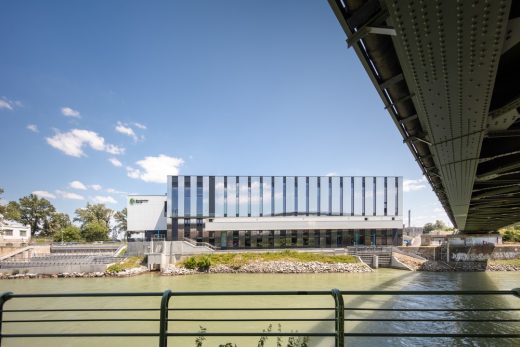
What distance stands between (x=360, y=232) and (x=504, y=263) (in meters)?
19.2

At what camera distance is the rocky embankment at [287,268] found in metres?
36.2

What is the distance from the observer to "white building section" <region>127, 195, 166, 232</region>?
170 ft

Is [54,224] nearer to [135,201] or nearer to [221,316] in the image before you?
[135,201]

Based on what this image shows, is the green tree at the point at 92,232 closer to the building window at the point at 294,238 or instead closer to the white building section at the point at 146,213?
the white building section at the point at 146,213

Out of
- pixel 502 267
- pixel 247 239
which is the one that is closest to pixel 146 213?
pixel 247 239

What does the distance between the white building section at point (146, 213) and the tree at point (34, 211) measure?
39.0 metres

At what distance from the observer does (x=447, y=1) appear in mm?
2523

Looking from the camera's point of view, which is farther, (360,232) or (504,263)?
(360,232)

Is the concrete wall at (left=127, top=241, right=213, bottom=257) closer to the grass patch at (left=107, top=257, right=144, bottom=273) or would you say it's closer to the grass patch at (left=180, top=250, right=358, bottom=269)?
the grass patch at (left=107, top=257, right=144, bottom=273)

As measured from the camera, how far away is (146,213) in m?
52.3

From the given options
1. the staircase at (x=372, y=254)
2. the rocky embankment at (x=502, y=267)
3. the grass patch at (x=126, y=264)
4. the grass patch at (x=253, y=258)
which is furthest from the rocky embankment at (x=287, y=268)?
the rocky embankment at (x=502, y=267)

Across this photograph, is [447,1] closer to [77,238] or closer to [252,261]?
[252,261]

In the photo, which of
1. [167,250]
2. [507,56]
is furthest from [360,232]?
[507,56]

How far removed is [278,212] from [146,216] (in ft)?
71.7
